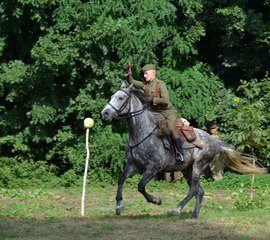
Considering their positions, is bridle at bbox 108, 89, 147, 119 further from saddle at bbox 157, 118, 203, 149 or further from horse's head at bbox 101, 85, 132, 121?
saddle at bbox 157, 118, 203, 149

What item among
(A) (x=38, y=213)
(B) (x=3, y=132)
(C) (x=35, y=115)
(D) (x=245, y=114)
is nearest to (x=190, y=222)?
(A) (x=38, y=213)

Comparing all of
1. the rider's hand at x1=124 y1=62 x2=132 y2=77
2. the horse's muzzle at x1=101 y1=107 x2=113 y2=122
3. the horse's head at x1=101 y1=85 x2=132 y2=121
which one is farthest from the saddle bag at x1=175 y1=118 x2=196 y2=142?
the horse's muzzle at x1=101 y1=107 x2=113 y2=122

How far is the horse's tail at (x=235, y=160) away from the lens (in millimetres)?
15688

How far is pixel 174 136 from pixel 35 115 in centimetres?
1024

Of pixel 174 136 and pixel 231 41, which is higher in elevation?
pixel 231 41

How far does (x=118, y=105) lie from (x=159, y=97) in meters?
1.08

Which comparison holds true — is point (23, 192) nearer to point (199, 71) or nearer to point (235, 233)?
point (199, 71)

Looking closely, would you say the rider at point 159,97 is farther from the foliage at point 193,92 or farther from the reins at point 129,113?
the foliage at point 193,92

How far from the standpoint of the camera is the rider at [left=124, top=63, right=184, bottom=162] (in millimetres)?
14086

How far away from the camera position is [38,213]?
1702cm

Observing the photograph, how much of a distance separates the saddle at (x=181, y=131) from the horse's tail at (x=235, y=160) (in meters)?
1.12

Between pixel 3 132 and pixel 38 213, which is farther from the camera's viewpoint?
pixel 3 132

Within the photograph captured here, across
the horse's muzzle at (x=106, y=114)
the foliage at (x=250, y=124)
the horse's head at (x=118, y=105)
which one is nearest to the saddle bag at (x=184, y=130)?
the horse's head at (x=118, y=105)

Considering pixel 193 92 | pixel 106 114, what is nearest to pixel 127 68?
pixel 106 114
